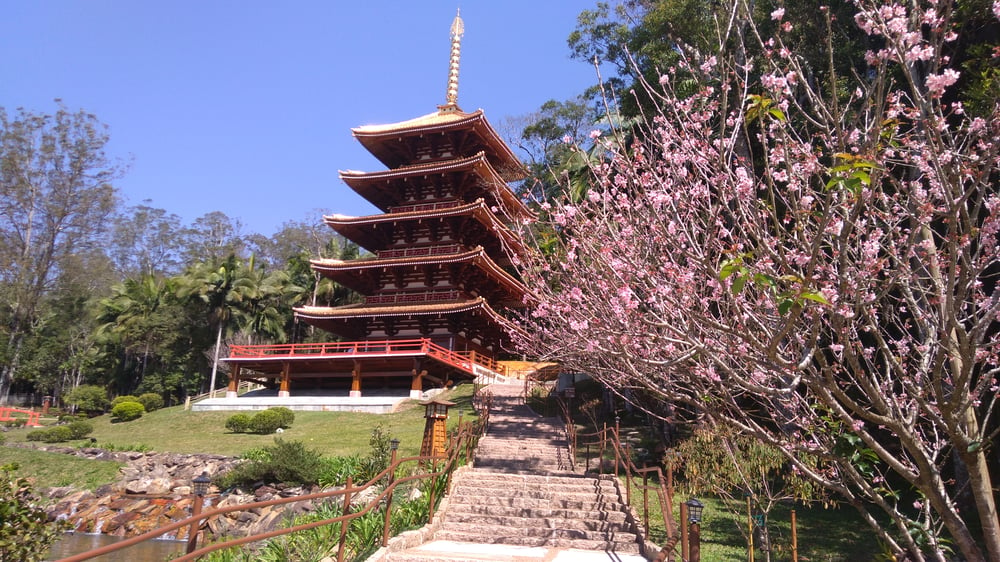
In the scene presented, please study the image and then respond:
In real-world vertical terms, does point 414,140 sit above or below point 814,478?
above

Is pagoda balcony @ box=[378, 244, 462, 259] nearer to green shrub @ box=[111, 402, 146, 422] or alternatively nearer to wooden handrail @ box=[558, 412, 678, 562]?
green shrub @ box=[111, 402, 146, 422]

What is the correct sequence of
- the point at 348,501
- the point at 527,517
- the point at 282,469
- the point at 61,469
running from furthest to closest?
the point at 61,469 → the point at 282,469 → the point at 527,517 → the point at 348,501

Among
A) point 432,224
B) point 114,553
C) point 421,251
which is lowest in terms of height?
point 114,553

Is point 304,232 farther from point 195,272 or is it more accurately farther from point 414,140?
point 414,140

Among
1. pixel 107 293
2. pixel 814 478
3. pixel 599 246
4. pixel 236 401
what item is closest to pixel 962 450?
pixel 814 478

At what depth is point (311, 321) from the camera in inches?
1115

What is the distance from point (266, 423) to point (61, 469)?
5719mm

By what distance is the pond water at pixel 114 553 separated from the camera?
39.0 ft

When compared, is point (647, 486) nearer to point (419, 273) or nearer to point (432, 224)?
point (419, 273)

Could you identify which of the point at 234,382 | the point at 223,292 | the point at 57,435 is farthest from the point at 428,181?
the point at 57,435

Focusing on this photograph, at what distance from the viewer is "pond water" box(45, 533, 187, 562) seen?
1188 centimetres

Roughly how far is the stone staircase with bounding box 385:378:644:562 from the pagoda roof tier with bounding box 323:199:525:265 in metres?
15.2

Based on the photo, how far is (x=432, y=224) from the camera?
94.5 feet

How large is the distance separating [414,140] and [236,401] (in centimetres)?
1484
